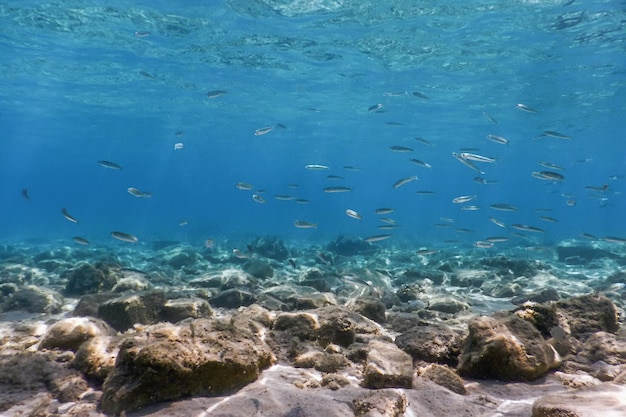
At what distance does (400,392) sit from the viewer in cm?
358

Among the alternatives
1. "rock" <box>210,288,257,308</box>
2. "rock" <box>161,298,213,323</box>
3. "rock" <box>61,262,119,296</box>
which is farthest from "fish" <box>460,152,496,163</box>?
"rock" <box>61,262,119,296</box>

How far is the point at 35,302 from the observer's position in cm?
898

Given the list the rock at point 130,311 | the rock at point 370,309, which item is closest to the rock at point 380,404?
the rock at point 370,309

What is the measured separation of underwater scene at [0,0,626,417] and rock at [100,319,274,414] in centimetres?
2

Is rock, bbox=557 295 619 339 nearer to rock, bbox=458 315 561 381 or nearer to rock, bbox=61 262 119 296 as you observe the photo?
rock, bbox=458 315 561 381

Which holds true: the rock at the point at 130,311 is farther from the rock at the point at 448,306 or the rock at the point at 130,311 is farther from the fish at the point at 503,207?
the fish at the point at 503,207

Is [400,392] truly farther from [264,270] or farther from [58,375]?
[264,270]

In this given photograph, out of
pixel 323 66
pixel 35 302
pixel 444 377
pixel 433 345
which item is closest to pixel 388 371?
pixel 444 377

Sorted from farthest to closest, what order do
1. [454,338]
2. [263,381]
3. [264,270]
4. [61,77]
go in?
[61,77] → [264,270] → [454,338] → [263,381]

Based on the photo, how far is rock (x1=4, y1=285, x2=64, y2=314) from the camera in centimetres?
884

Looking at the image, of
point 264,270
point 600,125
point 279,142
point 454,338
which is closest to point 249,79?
point 264,270

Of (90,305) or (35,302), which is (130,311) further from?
(35,302)

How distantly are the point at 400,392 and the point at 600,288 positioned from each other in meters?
11.6

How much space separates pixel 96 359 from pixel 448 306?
24.6 ft
